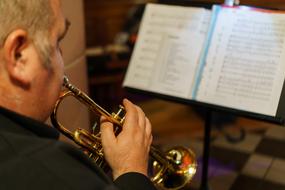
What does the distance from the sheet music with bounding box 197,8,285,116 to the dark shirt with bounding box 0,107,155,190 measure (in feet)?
3.17

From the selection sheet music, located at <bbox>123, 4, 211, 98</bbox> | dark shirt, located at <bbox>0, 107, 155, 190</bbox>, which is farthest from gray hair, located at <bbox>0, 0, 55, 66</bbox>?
sheet music, located at <bbox>123, 4, 211, 98</bbox>

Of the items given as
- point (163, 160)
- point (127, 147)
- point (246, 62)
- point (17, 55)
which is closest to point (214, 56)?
point (246, 62)

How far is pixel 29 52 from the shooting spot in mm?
884

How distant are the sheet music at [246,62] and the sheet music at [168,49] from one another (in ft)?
0.26

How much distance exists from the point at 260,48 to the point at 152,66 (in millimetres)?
508

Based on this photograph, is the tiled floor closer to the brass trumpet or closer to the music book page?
the brass trumpet

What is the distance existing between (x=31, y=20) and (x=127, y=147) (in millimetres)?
460

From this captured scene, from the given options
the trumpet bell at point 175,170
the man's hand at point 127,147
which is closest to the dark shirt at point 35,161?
the man's hand at point 127,147

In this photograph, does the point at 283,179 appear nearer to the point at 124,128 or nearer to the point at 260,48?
the point at 260,48

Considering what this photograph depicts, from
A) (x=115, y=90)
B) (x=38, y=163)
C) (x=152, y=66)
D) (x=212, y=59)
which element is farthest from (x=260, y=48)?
(x=115, y=90)

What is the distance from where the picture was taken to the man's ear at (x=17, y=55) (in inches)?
34.1

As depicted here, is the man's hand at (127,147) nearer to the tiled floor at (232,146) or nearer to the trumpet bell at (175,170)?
the trumpet bell at (175,170)

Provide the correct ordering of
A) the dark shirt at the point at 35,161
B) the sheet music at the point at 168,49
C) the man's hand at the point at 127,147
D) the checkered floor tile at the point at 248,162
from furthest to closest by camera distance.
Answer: the checkered floor tile at the point at 248,162 → the sheet music at the point at 168,49 → the man's hand at the point at 127,147 → the dark shirt at the point at 35,161

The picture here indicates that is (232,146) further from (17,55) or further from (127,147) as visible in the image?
(17,55)
